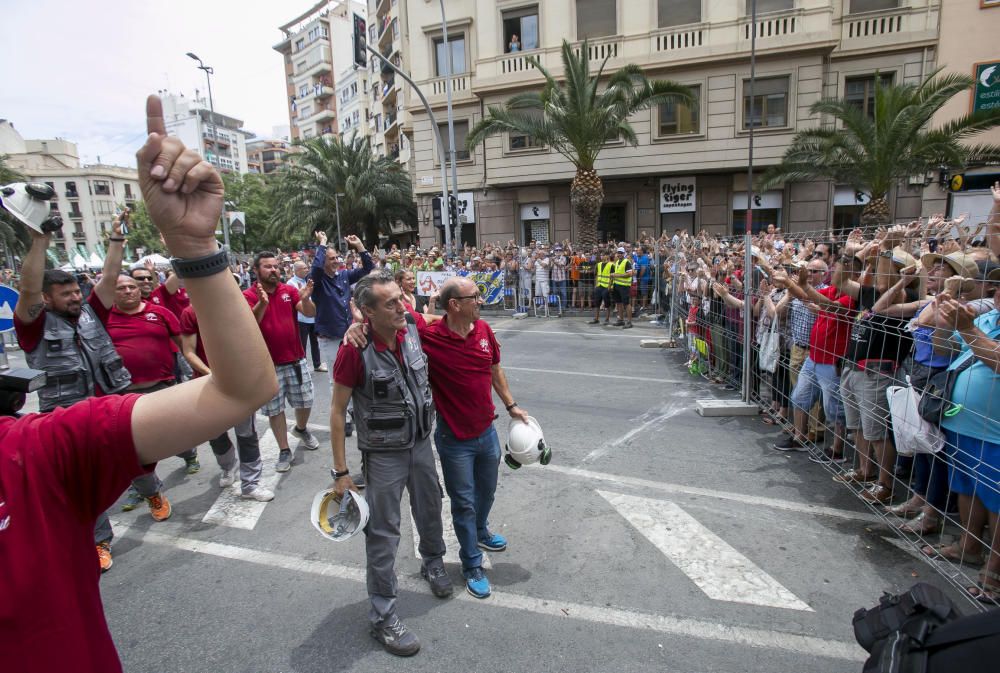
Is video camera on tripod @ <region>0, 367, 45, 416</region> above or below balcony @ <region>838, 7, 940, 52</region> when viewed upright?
below

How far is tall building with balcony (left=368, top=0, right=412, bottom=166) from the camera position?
31436mm

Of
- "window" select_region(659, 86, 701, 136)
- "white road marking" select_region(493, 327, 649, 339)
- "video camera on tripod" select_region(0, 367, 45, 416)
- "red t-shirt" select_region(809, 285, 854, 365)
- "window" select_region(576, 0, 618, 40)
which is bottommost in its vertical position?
"white road marking" select_region(493, 327, 649, 339)

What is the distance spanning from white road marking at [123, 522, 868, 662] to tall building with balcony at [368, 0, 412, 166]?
2872 cm

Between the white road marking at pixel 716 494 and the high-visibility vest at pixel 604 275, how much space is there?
8.82 m

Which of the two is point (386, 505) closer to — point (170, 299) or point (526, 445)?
point (526, 445)

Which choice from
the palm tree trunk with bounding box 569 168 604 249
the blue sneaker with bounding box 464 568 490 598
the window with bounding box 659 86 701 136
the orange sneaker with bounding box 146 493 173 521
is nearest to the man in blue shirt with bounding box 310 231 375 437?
the orange sneaker with bounding box 146 493 173 521

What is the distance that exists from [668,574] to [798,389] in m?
2.77

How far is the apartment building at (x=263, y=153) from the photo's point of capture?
11363 centimetres

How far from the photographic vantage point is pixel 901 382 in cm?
406

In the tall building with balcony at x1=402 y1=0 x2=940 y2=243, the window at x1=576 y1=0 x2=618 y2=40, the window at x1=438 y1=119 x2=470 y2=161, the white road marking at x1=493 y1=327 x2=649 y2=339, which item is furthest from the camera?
the window at x1=438 y1=119 x2=470 y2=161

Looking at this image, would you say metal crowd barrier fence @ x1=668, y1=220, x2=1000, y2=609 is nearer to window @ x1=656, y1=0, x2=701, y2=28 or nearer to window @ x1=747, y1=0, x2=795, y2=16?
window @ x1=656, y1=0, x2=701, y2=28

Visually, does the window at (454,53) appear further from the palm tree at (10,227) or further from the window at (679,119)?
the palm tree at (10,227)

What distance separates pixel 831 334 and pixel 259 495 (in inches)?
209

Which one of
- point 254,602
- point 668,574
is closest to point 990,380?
point 668,574
